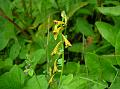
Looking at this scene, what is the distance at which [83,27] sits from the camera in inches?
62.6

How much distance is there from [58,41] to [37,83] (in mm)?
217

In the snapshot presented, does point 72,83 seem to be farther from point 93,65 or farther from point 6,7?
point 6,7

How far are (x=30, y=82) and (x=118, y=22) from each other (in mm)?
569

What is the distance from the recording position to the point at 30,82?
117cm

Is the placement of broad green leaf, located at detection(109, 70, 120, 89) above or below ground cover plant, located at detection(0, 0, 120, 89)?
below

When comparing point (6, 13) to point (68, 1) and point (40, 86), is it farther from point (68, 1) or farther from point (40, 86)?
point (40, 86)

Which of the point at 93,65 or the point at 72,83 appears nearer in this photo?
the point at 72,83

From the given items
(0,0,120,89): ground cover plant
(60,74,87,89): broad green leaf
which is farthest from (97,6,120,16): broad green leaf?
(60,74,87,89): broad green leaf

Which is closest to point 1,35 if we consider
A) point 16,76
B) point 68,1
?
point 68,1

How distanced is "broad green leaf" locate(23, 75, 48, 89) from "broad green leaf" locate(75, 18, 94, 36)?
49 centimetres

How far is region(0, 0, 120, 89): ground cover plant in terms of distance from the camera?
48.0 inches

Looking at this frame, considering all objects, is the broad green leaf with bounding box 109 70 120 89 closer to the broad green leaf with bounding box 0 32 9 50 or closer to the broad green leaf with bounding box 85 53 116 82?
the broad green leaf with bounding box 85 53 116 82

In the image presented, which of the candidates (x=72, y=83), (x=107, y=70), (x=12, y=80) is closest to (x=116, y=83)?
(x=107, y=70)

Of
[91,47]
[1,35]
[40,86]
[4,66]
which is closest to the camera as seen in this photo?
[40,86]
